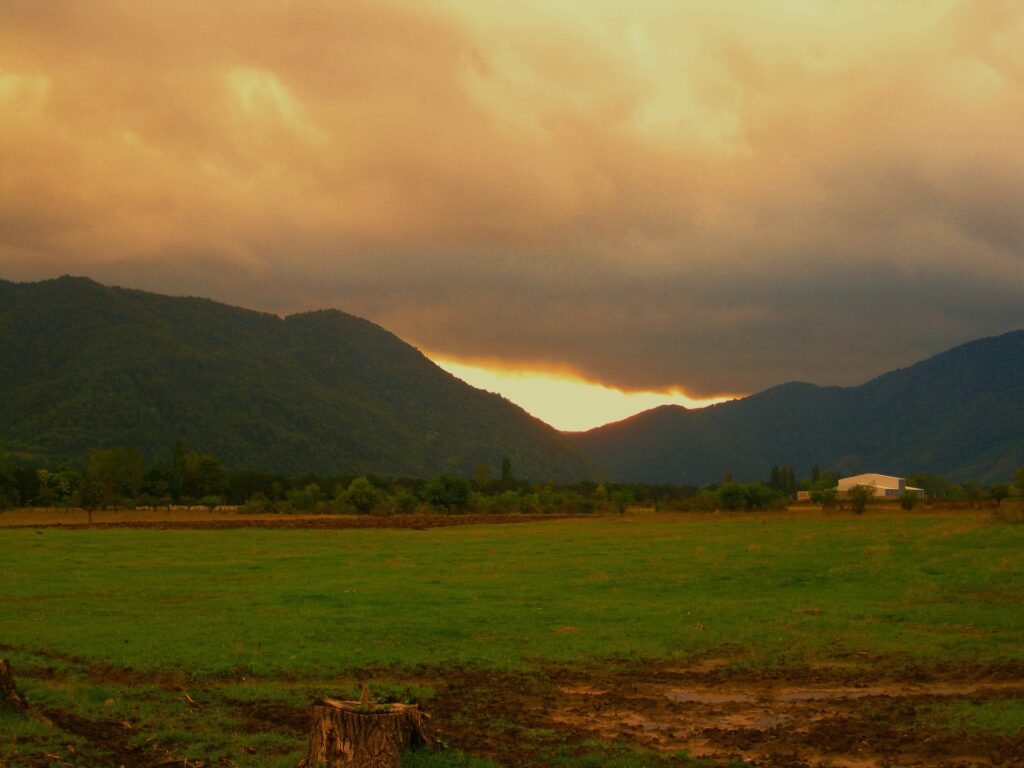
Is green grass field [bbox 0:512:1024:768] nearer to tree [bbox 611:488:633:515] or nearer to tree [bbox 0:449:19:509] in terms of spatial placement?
tree [bbox 611:488:633:515]

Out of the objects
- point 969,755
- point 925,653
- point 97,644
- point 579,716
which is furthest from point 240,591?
point 969,755

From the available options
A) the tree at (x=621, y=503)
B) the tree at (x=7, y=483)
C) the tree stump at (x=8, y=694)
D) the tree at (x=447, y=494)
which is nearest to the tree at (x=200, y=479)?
the tree at (x=7, y=483)

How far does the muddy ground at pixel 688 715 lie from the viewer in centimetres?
1272

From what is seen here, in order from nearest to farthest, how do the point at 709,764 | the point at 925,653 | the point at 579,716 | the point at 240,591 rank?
the point at 709,764, the point at 579,716, the point at 925,653, the point at 240,591

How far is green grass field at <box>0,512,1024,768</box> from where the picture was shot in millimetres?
15359

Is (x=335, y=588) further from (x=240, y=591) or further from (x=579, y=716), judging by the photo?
(x=579, y=716)

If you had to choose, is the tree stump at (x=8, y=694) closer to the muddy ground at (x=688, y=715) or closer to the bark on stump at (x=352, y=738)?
the muddy ground at (x=688, y=715)

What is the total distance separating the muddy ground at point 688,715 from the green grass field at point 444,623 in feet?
0.88

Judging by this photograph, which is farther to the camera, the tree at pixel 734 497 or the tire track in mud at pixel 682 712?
the tree at pixel 734 497

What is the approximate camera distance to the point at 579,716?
15328 millimetres

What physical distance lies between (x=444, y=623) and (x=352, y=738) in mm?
14469

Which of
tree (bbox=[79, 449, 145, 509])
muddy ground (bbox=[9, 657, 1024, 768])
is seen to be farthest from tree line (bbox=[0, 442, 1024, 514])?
muddy ground (bbox=[9, 657, 1024, 768])

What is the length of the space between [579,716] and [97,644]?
42.8ft

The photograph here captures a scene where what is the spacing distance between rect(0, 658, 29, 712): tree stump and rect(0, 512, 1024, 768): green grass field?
1.59 feet
